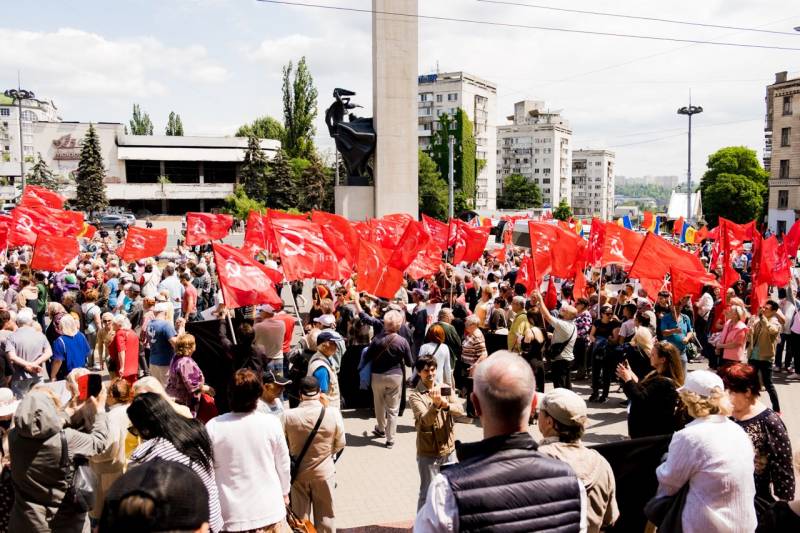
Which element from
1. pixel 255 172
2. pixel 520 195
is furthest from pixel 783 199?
pixel 255 172

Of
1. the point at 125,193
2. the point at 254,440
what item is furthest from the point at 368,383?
the point at 125,193

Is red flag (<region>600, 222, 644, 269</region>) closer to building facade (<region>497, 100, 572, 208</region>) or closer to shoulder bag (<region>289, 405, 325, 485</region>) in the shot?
shoulder bag (<region>289, 405, 325, 485</region>)

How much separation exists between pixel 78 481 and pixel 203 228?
44.9 feet

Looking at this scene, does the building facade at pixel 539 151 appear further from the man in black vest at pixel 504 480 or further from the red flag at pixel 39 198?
the man in black vest at pixel 504 480

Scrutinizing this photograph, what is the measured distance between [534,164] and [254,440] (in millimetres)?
124832

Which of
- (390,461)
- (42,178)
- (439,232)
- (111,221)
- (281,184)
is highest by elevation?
(42,178)

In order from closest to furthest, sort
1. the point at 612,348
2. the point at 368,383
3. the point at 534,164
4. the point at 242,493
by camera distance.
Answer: the point at 242,493 < the point at 368,383 < the point at 612,348 < the point at 534,164

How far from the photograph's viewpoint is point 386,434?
8.41 meters

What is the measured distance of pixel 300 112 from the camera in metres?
73.7

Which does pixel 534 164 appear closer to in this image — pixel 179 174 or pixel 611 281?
pixel 179 174

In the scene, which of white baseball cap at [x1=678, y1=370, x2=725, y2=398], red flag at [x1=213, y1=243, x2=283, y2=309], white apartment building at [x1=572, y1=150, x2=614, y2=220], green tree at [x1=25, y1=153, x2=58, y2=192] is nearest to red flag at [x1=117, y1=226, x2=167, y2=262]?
red flag at [x1=213, y1=243, x2=283, y2=309]

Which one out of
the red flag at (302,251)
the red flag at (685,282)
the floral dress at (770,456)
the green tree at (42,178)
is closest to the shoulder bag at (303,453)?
the floral dress at (770,456)

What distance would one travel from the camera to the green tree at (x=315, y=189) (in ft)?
215

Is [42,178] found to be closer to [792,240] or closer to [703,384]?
[792,240]
